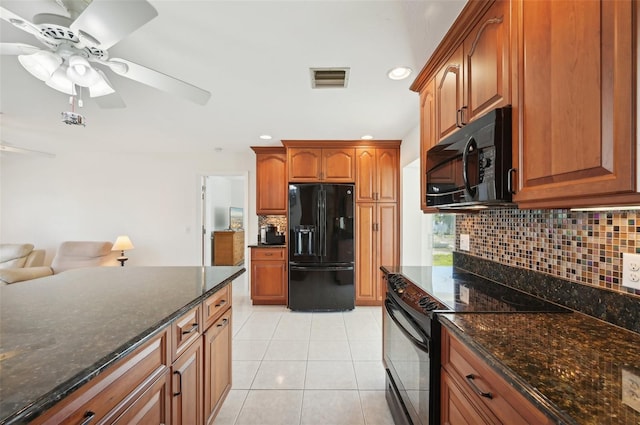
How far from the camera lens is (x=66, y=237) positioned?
183 inches

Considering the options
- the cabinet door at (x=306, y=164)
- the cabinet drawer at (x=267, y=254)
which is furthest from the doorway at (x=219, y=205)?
the cabinet door at (x=306, y=164)

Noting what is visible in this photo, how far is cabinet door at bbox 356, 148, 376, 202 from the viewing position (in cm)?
374

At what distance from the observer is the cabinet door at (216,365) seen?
4.87 feet

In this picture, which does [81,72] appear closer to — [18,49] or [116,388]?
[18,49]

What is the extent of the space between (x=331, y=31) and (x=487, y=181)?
1171 mm

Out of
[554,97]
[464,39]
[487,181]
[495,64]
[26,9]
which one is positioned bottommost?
[487,181]

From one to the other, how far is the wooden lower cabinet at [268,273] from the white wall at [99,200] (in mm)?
1644

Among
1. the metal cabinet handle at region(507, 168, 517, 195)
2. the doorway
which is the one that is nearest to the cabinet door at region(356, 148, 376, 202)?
the doorway

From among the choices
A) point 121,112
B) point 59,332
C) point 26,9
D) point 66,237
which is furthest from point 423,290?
point 66,237

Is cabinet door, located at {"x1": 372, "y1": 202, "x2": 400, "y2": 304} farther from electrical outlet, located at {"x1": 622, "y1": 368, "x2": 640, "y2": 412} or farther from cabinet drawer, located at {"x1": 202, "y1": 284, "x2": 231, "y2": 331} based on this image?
electrical outlet, located at {"x1": 622, "y1": 368, "x2": 640, "y2": 412}

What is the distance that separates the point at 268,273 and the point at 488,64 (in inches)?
133

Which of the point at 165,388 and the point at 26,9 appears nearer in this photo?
the point at 165,388

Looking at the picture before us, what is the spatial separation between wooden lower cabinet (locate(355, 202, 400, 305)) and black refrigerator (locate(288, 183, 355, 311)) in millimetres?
187

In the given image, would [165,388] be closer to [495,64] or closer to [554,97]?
[554,97]
